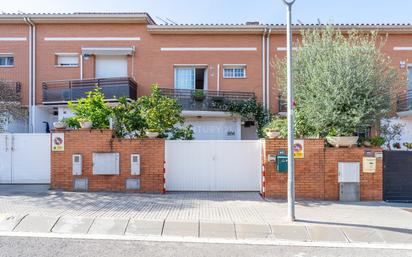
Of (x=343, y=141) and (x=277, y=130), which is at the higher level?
(x=277, y=130)

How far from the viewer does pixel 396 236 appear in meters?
6.54

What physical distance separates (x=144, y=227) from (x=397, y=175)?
7764 mm

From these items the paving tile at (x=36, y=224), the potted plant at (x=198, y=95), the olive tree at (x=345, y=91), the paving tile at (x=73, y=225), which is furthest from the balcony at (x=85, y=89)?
the paving tile at (x=73, y=225)

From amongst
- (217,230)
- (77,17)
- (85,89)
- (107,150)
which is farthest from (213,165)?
(77,17)

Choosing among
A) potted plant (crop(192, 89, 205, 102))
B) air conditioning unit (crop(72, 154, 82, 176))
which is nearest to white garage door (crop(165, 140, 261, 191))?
air conditioning unit (crop(72, 154, 82, 176))

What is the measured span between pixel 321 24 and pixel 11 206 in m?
14.1

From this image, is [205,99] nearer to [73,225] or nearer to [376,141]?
[376,141]

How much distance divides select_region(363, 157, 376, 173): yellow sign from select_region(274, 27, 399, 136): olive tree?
0.91 m

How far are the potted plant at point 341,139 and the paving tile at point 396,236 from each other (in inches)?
130

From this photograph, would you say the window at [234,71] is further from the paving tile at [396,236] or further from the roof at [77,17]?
the paving tile at [396,236]

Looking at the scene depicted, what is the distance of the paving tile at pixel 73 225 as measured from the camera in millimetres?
6562

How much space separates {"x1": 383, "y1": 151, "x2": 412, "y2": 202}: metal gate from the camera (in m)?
10.0

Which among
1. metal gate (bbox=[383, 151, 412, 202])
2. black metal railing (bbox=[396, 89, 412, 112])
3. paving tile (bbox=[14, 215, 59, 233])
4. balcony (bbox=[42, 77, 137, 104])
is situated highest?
balcony (bbox=[42, 77, 137, 104])

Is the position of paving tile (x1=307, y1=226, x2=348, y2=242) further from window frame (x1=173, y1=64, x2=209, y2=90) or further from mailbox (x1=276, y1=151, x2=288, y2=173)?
window frame (x1=173, y1=64, x2=209, y2=90)
